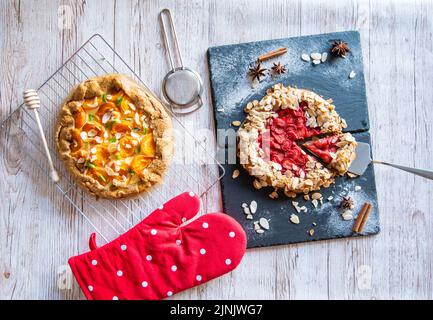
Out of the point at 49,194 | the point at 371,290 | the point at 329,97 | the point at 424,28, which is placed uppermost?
the point at 424,28

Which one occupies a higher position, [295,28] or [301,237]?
[295,28]

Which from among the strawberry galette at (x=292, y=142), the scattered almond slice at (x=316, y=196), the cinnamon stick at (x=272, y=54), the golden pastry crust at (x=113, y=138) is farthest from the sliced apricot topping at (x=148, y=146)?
the scattered almond slice at (x=316, y=196)

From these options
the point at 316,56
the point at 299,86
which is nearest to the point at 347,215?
the point at 299,86

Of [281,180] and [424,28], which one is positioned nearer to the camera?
[281,180]

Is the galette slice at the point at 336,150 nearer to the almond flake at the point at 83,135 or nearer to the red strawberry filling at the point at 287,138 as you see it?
the red strawberry filling at the point at 287,138

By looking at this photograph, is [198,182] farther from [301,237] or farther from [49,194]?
[49,194]

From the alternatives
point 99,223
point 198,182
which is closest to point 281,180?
point 198,182

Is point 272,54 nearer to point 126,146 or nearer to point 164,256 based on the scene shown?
point 126,146

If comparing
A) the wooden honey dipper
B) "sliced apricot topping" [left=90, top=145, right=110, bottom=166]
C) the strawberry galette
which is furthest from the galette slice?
the wooden honey dipper
